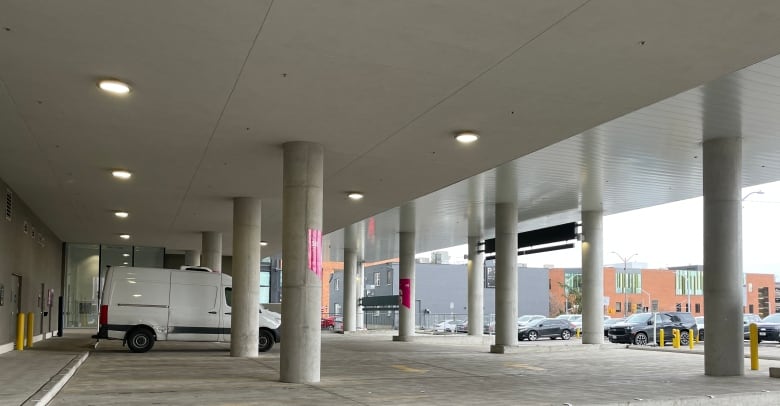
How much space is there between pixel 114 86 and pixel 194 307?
14019 mm

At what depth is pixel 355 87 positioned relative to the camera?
35.9 ft

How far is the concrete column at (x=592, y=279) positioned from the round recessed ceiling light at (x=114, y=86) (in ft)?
75.6

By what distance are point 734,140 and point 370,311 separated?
2142 inches

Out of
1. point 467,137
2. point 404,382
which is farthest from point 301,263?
point 467,137

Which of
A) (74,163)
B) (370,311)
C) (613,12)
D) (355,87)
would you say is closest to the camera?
(613,12)

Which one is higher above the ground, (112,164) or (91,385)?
(112,164)

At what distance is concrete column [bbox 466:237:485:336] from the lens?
4059 cm

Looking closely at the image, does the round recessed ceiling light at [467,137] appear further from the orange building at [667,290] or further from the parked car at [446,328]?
the orange building at [667,290]

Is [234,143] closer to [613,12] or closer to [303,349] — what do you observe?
Answer: [303,349]

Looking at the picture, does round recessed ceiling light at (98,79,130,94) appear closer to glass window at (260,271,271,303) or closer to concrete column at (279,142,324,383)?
concrete column at (279,142,324,383)

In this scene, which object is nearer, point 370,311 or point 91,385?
point 91,385

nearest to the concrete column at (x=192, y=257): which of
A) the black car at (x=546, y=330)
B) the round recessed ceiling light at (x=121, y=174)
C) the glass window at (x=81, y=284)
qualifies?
the glass window at (x=81, y=284)

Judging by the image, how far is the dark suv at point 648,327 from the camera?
35.3 meters

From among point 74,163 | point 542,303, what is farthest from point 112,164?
point 542,303
